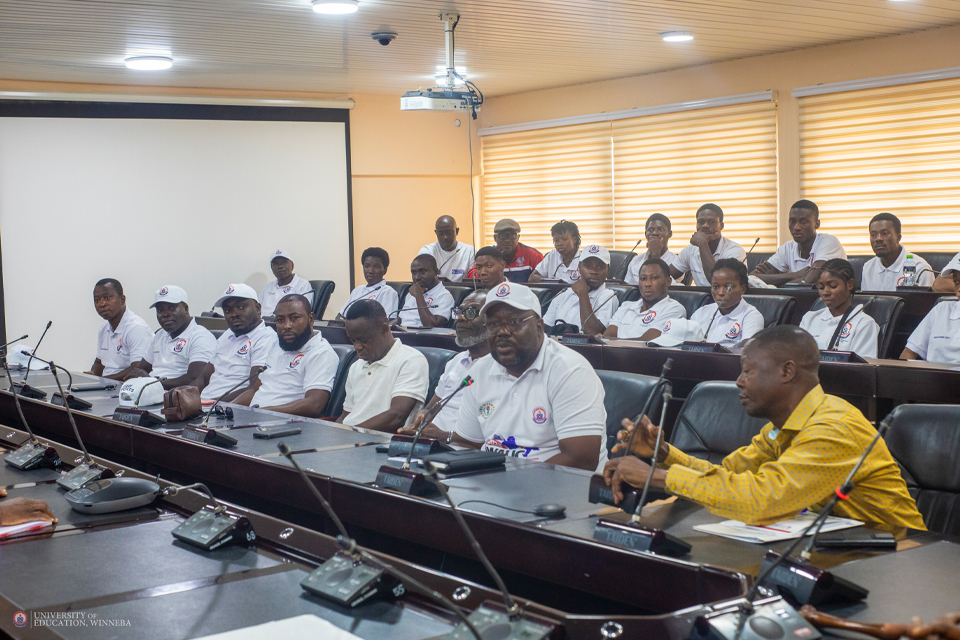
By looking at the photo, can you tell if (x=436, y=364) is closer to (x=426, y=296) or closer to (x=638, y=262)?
(x=426, y=296)

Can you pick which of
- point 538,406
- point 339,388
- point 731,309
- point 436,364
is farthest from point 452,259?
point 538,406

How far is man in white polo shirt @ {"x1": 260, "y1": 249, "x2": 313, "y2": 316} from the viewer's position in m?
8.55

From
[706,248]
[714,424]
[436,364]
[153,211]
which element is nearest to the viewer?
[714,424]

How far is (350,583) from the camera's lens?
150 centimetres

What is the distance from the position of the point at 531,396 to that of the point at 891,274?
4125mm

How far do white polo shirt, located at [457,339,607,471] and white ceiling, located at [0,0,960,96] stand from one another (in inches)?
130

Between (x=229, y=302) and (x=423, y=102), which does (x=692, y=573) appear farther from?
(x=423, y=102)

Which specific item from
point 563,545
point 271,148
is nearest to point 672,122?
point 271,148

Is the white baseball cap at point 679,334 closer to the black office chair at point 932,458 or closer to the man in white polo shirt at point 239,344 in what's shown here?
the man in white polo shirt at point 239,344

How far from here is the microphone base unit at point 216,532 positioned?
183 centimetres

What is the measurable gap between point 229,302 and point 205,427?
1943mm

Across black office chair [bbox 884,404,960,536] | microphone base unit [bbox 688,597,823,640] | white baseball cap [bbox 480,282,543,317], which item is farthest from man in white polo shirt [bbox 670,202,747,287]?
microphone base unit [bbox 688,597,823,640]

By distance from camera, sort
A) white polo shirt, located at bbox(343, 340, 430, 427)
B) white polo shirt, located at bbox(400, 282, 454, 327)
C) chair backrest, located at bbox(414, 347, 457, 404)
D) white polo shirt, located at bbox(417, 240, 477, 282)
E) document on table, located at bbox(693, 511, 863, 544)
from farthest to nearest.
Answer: white polo shirt, located at bbox(417, 240, 477, 282) < white polo shirt, located at bbox(400, 282, 454, 327) < chair backrest, located at bbox(414, 347, 457, 404) < white polo shirt, located at bbox(343, 340, 430, 427) < document on table, located at bbox(693, 511, 863, 544)

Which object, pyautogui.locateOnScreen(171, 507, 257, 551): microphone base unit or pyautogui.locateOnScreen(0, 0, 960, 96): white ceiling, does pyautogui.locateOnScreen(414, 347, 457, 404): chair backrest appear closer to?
pyautogui.locateOnScreen(171, 507, 257, 551): microphone base unit
